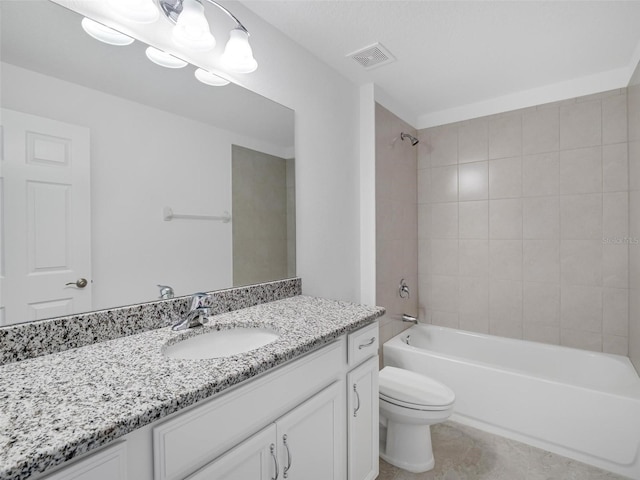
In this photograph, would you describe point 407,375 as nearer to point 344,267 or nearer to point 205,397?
point 344,267

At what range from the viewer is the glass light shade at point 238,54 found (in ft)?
4.42

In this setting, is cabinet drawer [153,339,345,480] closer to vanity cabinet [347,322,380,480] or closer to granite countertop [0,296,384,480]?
granite countertop [0,296,384,480]

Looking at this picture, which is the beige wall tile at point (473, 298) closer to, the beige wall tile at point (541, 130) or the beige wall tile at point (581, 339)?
the beige wall tile at point (581, 339)

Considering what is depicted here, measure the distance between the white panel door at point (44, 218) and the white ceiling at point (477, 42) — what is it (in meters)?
1.03

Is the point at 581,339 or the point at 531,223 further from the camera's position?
the point at 531,223

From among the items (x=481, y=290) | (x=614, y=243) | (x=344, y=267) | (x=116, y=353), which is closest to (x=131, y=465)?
(x=116, y=353)

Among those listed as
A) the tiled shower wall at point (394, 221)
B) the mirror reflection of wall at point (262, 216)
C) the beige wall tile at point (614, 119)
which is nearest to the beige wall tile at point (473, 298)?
the tiled shower wall at point (394, 221)

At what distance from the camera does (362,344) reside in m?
1.42

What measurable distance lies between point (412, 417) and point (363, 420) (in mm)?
435

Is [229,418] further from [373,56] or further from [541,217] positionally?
[541,217]

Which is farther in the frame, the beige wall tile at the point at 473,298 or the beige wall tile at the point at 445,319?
the beige wall tile at the point at 445,319

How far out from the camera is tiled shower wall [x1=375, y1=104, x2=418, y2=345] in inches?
94.0

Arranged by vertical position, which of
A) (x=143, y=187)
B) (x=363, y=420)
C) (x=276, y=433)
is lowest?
(x=363, y=420)

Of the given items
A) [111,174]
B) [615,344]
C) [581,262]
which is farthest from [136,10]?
[615,344]
